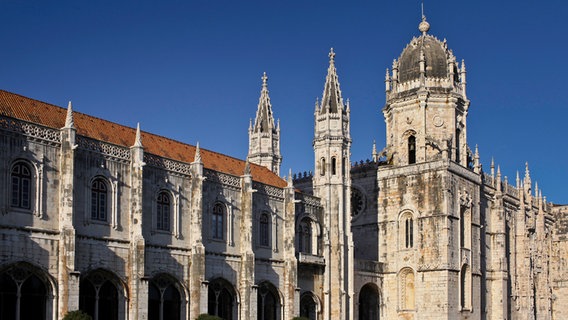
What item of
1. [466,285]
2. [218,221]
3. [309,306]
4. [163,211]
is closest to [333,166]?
[309,306]

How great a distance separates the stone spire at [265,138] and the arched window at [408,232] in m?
9.97

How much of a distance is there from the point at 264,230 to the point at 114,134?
1100 cm

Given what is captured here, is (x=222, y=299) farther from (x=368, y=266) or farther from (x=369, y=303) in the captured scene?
(x=369, y=303)

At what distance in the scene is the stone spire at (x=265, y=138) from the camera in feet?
198

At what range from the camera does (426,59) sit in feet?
205

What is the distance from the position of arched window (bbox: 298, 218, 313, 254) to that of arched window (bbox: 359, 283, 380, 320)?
831cm

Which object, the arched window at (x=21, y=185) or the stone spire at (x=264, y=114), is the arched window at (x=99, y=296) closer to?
the arched window at (x=21, y=185)

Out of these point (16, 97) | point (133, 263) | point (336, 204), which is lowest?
point (133, 263)

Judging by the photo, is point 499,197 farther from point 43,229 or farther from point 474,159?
point 43,229

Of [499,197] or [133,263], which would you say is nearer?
[133,263]

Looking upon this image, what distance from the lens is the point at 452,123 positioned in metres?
61.6

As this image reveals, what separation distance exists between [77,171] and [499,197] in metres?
39.7

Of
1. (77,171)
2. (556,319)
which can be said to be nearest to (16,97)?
(77,171)

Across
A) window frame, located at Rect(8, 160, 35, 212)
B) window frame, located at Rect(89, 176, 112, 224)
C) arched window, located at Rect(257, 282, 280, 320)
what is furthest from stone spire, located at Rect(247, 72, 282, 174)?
window frame, located at Rect(8, 160, 35, 212)
